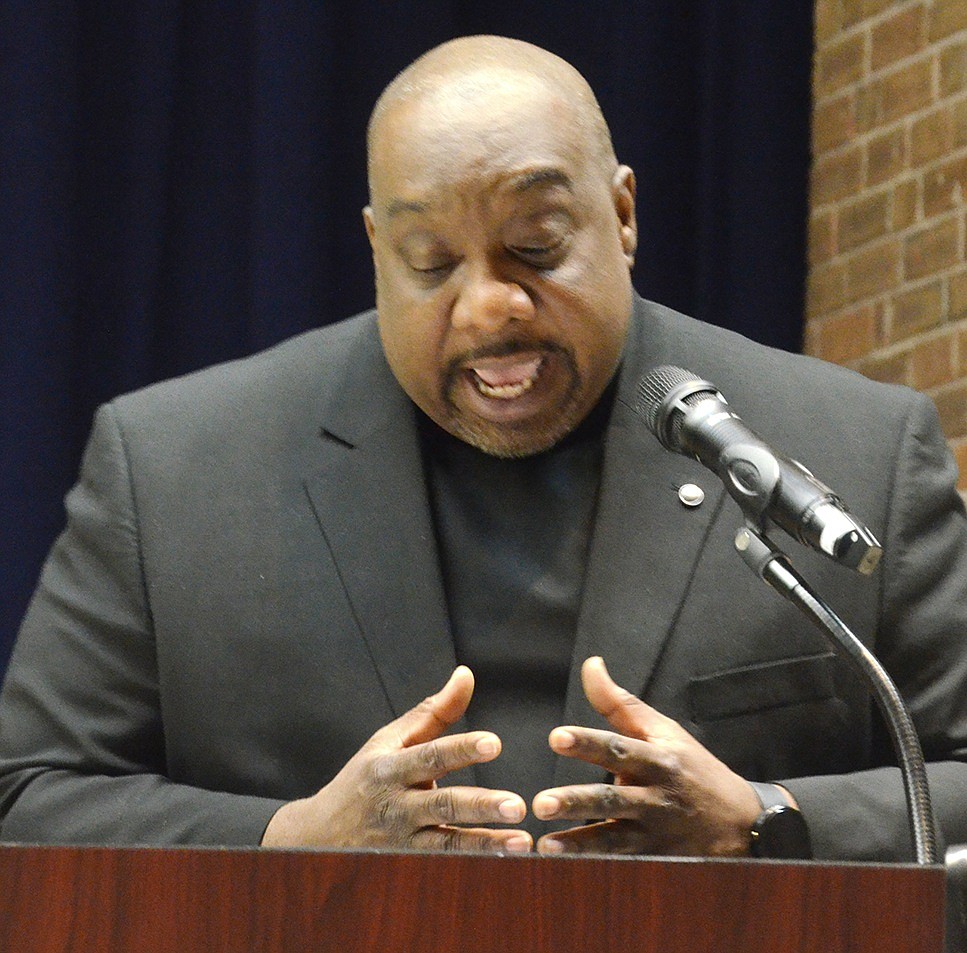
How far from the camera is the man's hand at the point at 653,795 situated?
4.84 ft

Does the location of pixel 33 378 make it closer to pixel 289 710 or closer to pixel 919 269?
pixel 289 710

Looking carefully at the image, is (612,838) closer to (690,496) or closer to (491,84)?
(690,496)

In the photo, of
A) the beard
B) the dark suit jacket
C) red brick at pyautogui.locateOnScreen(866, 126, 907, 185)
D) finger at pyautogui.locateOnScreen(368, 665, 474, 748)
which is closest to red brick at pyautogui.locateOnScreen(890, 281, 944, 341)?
red brick at pyautogui.locateOnScreen(866, 126, 907, 185)

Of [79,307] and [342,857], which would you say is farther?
[79,307]

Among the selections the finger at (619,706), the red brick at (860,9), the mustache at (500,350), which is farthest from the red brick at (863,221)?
the finger at (619,706)

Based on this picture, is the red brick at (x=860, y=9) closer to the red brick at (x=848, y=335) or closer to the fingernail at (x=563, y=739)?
the red brick at (x=848, y=335)

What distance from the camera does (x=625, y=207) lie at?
206 cm

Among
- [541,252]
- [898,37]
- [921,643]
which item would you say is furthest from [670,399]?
[898,37]

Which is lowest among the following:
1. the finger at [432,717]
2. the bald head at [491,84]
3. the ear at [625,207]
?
the finger at [432,717]

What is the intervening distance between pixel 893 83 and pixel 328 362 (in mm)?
1520

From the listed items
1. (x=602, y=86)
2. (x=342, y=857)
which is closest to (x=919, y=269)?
(x=602, y=86)

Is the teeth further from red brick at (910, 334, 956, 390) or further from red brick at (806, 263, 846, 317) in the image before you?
red brick at (806, 263, 846, 317)

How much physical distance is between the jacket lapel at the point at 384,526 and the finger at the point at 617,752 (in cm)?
44

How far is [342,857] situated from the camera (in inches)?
44.1
